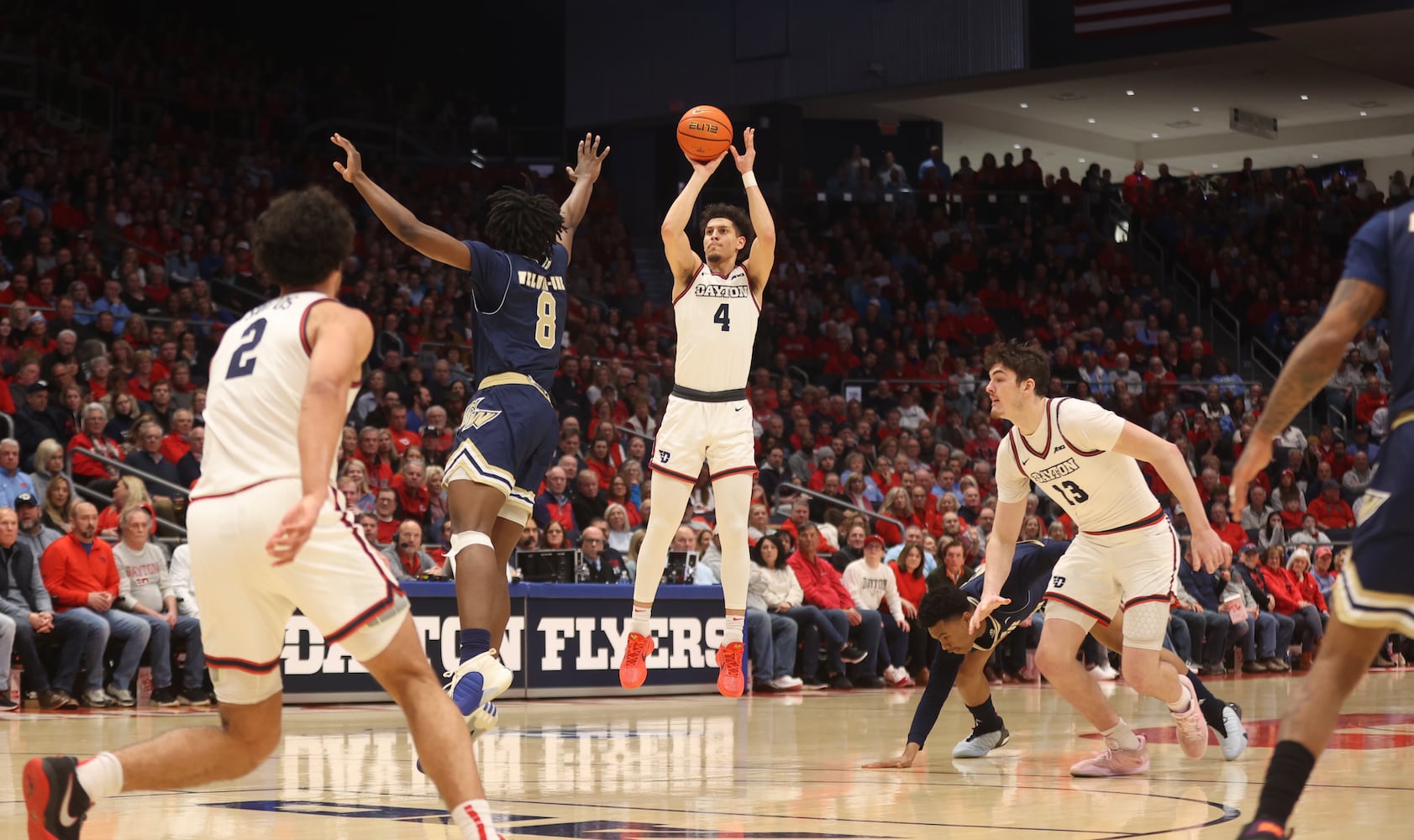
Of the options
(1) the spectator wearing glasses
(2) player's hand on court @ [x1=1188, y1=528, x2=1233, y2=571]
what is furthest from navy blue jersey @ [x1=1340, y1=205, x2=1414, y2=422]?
(1) the spectator wearing glasses

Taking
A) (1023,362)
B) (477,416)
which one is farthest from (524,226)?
(1023,362)

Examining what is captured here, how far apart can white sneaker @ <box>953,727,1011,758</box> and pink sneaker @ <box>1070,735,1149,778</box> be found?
83 cm

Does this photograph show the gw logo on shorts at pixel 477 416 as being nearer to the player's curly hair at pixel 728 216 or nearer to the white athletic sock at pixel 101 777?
the player's curly hair at pixel 728 216

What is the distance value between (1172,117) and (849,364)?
36.3ft

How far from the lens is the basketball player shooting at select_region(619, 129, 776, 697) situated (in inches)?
337

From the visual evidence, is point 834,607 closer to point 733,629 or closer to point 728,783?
point 733,629

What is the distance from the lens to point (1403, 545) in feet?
13.4

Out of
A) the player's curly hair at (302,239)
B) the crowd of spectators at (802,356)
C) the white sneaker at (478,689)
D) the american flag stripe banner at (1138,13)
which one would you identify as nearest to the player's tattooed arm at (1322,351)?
the player's curly hair at (302,239)

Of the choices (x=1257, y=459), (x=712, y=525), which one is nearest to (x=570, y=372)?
(x=712, y=525)

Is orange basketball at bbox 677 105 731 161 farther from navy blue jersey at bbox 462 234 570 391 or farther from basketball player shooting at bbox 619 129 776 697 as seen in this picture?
navy blue jersey at bbox 462 234 570 391

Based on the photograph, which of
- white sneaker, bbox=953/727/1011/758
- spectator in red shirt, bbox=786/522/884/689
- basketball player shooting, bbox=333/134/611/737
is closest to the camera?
basketball player shooting, bbox=333/134/611/737

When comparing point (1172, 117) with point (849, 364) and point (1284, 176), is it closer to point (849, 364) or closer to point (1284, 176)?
point (1284, 176)

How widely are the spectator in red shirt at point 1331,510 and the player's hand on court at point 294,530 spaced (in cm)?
2087

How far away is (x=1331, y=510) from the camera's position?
2262 centimetres
